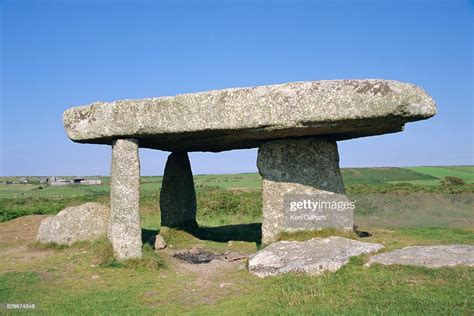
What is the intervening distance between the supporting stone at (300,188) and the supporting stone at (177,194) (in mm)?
4521

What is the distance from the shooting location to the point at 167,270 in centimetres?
1052

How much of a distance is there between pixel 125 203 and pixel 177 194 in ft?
16.2

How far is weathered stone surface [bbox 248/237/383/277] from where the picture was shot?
8.70 meters

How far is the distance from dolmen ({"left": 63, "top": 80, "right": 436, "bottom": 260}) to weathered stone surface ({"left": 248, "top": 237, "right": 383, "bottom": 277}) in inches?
71.3

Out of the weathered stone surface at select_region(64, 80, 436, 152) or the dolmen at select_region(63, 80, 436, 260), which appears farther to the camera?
the dolmen at select_region(63, 80, 436, 260)

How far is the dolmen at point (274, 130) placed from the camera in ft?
31.4

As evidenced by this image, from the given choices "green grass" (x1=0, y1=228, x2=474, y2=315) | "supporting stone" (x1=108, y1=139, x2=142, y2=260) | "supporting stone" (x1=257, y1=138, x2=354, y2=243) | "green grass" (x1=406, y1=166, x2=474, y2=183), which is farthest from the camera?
"green grass" (x1=406, y1=166, x2=474, y2=183)

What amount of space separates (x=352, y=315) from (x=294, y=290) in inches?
56.9

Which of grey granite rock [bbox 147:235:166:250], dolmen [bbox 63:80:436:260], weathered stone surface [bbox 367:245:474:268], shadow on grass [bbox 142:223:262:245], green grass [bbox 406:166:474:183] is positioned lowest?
shadow on grass [bbox 142:223:262:245]

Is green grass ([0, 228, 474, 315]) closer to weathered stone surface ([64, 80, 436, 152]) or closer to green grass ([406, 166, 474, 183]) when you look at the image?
weathered stone surface ([64, 80, 436, 152])

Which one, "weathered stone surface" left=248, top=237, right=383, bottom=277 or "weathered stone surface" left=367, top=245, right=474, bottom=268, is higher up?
"weathered stone surface" left=367, top=245, right=474, bottom=268

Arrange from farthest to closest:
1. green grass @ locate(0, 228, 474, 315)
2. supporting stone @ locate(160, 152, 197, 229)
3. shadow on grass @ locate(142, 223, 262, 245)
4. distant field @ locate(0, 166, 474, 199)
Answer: distant field @ locate(0, 166, 474, 199), supporting stone @ locate(160, 152, 197, 229), shadow on grass @ locate(142, 223, 262, 245), green grass @ locate(0, 228, 474, 315)

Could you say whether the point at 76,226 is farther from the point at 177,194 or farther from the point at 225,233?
the point at 225,233

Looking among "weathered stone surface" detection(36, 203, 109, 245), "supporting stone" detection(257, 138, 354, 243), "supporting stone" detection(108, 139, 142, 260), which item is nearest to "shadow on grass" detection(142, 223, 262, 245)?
"weathered stone surface" detection(36, 203, 109, 245)
